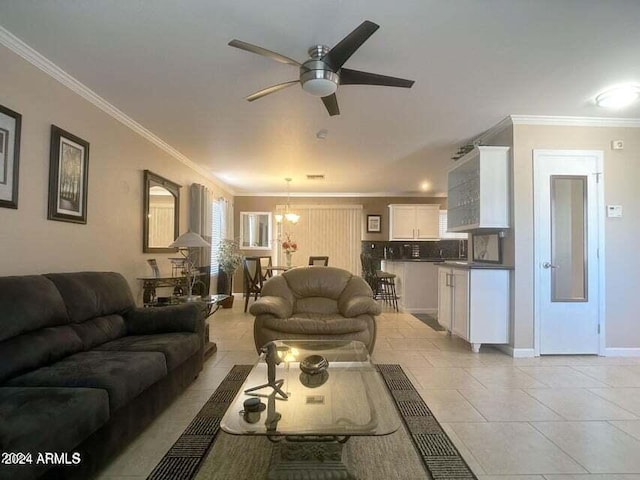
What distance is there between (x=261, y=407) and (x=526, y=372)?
2.81m

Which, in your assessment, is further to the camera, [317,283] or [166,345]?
[317,283]

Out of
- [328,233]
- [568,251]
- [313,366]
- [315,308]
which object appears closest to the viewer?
[313,366]

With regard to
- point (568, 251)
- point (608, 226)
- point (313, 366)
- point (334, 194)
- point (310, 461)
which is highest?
point (334, 194)

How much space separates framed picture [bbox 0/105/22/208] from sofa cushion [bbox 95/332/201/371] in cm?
118

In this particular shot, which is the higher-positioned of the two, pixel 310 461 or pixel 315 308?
pixel 315 308

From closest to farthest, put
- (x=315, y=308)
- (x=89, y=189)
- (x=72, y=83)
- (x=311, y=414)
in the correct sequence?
1. (x=311, y=414)
2. (x=72, y=83)
3. (x=89, y=189)
4. (x=315, y=308)

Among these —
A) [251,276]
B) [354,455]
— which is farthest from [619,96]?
[251,276]

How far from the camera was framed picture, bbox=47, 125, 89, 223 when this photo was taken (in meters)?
2.76

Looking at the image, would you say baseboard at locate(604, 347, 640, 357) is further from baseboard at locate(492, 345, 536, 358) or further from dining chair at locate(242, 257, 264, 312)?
dining chair at locate(242, 257, 264, 312)

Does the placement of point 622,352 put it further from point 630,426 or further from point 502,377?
point 630,426

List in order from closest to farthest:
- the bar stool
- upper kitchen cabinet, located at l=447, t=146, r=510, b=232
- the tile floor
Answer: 1. the tile floor
2. upper kitchen cabinet, located at l=447, t=146, r=510, b=232
3. the bar stool

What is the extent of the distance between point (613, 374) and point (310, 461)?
125 inches

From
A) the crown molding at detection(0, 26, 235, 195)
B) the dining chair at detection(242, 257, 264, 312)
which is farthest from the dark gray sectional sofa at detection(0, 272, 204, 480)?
the dining chair at detection(242, 257, 264, 312)

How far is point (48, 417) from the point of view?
1430 millimetres
